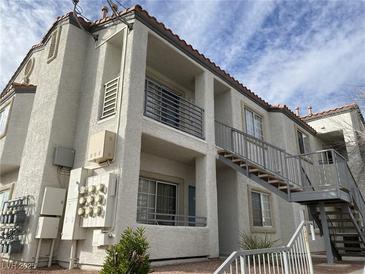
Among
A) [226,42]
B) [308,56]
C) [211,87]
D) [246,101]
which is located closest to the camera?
[226,42]

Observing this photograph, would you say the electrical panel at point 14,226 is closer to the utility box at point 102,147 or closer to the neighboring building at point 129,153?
the neighboring building at point 129,153

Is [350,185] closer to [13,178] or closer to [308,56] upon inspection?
[308,56]

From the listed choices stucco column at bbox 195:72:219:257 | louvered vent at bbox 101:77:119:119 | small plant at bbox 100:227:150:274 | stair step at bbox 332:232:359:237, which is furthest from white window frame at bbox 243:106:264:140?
small plant at bbox 100:227:150:274

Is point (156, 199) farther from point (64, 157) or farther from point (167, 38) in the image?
point (167, 38)

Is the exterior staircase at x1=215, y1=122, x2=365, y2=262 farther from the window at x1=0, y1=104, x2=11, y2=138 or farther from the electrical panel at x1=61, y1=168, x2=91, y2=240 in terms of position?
the window at x1=0, y1=104, x2=11, y2=138

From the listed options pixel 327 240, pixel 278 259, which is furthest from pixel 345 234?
pixel 278 259

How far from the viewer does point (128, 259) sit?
14.7 feet

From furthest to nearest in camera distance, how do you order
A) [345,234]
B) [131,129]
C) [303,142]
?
1. [303,142]
2. [345,234]
3. [131,129]

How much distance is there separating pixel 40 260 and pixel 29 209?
1.52 metres

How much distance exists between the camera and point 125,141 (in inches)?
311

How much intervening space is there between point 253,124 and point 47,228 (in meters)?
10.6

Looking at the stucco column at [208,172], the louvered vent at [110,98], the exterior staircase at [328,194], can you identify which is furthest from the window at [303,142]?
the louvered vent at [110,98]

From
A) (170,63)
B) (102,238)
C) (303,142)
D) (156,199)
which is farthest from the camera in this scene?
(303,142)

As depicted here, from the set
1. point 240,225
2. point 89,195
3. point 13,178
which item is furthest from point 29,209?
point 240,225
